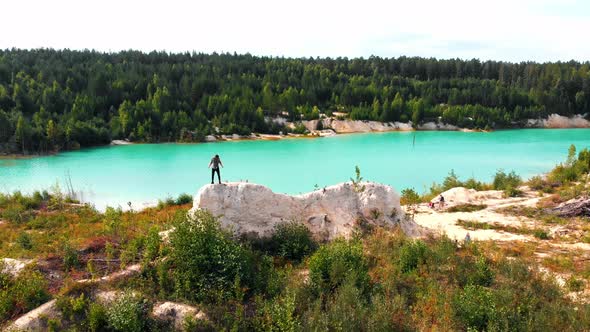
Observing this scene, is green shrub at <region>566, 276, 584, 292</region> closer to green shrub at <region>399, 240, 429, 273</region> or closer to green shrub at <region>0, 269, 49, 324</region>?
green shrub at <region>399, 240, 429, 273</region>

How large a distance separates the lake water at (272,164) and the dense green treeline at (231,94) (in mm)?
7174

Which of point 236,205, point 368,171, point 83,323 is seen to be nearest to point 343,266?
point 236,205

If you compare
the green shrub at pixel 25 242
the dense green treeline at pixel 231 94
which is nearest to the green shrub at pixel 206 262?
the green shrub at pixel 25 242

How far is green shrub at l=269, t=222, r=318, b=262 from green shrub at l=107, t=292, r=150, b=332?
4466 millimetres

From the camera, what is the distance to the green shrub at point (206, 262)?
1064 centimetres

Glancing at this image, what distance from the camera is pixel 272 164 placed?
5397 centimetres

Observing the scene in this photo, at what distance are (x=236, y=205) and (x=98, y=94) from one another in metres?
87.1

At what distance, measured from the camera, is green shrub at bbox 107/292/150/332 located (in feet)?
31.2

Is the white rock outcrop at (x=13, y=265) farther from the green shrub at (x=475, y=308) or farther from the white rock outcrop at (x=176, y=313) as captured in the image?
the green shrub at (x=475, y=308)

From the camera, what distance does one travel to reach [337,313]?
970 cm

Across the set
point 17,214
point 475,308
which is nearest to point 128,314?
point 475,308

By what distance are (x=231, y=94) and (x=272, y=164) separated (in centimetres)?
5232

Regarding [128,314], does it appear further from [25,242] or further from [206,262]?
[25,242]

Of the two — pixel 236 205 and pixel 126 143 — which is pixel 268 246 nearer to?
pixel 236 205
